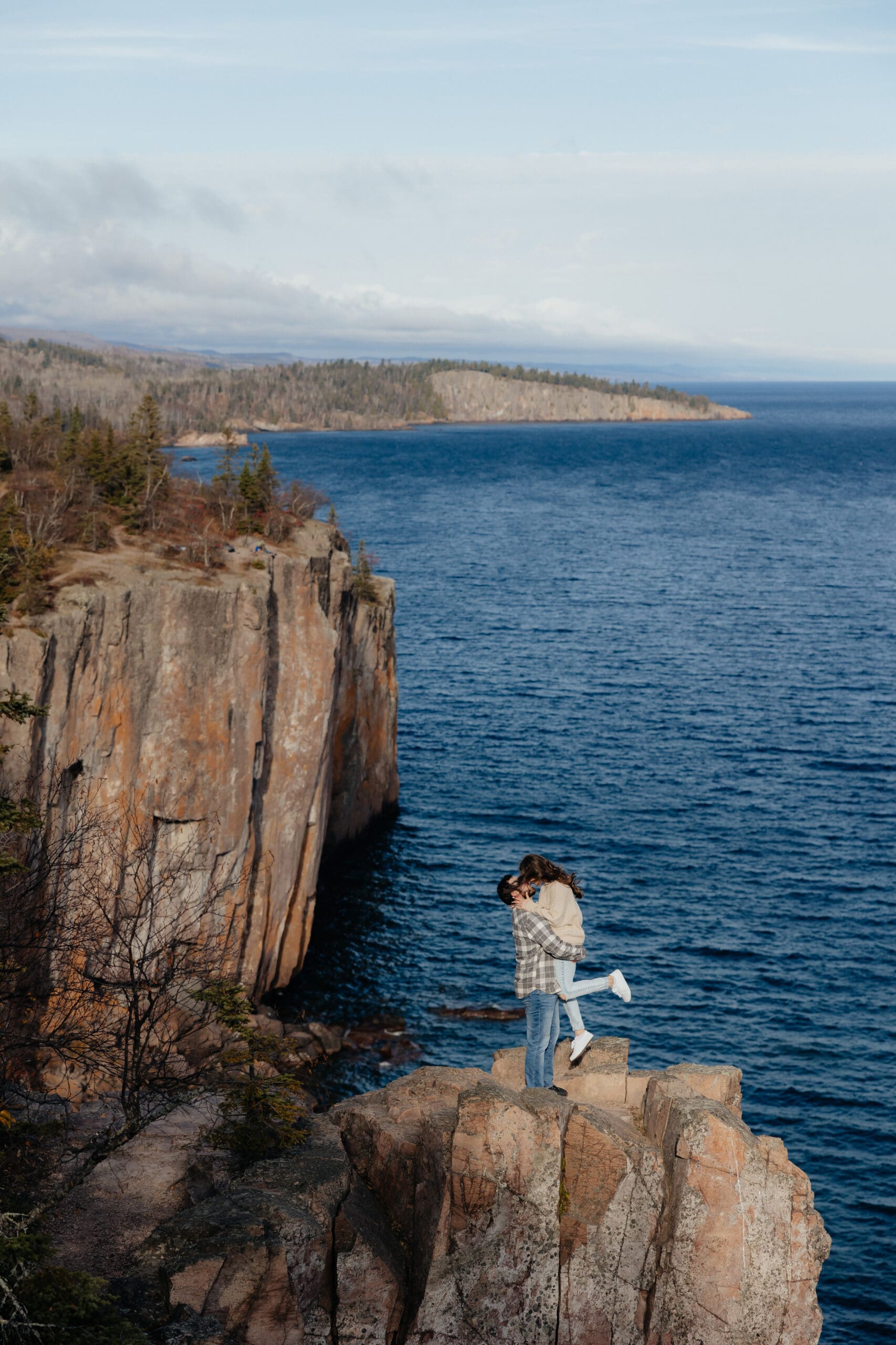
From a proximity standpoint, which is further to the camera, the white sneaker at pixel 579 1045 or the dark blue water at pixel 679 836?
the dark blue water at pixel 679 836

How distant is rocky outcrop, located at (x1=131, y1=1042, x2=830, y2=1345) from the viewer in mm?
16203

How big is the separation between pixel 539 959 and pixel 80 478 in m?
32.2

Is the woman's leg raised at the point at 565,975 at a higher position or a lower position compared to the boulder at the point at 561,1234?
higher

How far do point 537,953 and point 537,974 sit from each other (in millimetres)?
312

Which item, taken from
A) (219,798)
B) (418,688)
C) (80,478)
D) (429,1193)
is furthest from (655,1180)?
(418,688)

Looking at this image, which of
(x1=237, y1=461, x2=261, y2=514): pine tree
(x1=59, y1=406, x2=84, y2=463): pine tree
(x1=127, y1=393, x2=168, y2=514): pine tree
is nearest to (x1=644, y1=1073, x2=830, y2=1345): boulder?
(x1=127, y1=393, x2=168, y2=514): pine tree

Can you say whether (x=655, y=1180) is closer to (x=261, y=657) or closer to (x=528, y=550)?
→ (x=261, y=657)

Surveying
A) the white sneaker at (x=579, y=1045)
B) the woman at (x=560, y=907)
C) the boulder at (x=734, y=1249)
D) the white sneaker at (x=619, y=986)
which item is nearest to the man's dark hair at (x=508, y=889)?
the woman at (x=560, y=907)

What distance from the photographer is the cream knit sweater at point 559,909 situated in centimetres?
1695

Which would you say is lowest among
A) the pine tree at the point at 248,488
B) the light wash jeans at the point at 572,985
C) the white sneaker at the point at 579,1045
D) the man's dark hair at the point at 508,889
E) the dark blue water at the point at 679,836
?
the dark blue water at the point at 679,836

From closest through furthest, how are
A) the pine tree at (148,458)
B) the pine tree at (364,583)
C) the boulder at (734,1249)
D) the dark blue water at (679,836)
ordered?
1. the boulder at (734,1249)
2. the dark blue water at (679,836)
3. the pine tree at (148,458)
4. the pine tree at (364,583)

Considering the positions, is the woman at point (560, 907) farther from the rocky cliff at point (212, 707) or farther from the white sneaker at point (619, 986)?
the rocky cliff at point (212, 707)

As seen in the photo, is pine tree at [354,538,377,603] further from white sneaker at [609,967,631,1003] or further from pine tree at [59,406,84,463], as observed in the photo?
white sneaker at [609,967,631,1003]

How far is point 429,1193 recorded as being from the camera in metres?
17.0
